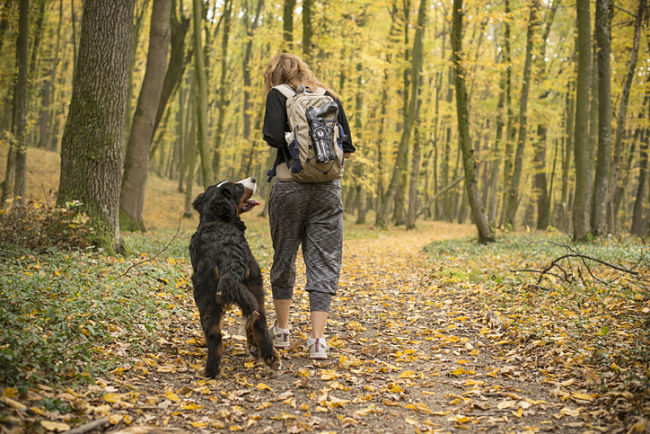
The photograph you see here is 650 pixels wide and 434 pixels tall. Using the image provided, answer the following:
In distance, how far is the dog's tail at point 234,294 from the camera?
3383 millimetres

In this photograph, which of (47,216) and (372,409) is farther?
(47,216)

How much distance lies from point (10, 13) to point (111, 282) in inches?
526

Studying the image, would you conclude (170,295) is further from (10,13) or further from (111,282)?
(10,13)

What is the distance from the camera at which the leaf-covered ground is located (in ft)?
9.23

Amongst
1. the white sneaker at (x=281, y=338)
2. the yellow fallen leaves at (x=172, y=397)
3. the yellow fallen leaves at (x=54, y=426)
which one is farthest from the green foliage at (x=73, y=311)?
the white sneaker at (x=281, y=338)

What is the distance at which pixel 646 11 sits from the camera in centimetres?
1250

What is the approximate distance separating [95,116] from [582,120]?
1064cm

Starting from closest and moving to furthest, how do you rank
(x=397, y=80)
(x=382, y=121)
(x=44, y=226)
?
1. (x=44, y=226)
2. (x=397, y=80)
3. (x=382, y=121)

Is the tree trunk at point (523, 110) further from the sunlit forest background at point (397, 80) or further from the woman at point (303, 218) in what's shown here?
the woman at point (303, 218)

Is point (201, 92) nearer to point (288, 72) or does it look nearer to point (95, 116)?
point (95, 116)

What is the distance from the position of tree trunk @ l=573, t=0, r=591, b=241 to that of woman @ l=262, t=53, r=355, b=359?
899cm

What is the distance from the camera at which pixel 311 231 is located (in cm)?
401

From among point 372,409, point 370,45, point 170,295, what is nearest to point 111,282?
point 170,295

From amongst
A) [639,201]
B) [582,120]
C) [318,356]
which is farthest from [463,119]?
[639,201]
